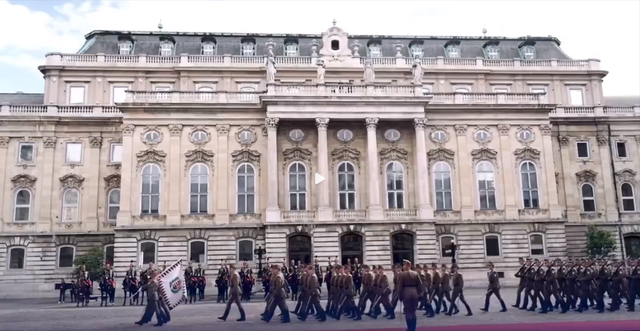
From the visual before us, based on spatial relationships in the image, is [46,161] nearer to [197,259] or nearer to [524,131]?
[197,259]

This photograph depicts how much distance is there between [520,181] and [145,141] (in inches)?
1060

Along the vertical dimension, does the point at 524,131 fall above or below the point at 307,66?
below

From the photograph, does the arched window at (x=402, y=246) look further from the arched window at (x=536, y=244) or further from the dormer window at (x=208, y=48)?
the dormer window at (x=208, y=48)

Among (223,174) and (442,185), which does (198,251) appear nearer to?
(223,174)

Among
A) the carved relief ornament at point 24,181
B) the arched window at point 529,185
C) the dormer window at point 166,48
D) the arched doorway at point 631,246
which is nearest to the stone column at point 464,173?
the arched window at point 529,185

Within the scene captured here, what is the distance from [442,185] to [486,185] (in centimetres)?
322

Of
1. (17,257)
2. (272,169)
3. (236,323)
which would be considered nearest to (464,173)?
(272,169)

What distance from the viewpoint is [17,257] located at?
43.8 metres

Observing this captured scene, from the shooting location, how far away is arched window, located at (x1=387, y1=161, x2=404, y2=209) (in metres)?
42.8

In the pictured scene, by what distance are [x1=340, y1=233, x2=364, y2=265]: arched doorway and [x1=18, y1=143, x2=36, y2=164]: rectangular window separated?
24.1m

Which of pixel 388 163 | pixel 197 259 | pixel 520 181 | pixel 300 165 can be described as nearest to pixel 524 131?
pixel 520 181

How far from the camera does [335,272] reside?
23.6 m

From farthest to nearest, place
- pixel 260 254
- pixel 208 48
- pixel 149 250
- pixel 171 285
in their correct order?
1. pixel 208 48
2. pixel 149 250
3. pixel 260 254
4. pixel 171 285

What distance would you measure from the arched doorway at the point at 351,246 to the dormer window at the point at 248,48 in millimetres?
19286
